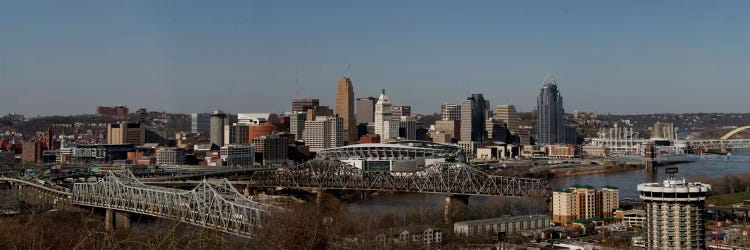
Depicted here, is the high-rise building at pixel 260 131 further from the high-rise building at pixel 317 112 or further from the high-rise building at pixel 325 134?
the high-rise building at pixel 317 112

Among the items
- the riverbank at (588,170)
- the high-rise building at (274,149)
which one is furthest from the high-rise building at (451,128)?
the high-rise building at (274,149)

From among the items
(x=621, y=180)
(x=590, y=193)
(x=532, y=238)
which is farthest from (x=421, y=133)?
(x=532, y=238)

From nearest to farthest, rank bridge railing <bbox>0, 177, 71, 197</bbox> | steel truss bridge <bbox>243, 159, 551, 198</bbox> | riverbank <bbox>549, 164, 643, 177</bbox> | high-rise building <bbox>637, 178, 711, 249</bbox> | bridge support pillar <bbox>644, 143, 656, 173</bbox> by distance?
high-rise building <bbox>637, 178, 711, 249</bbox>, steel truss bridge <bbox>243, 159, 551, 198</bbox>, bridge railing <bbox>0, 177, 71, 197</bbox>, riverbank <bbox>549, 164, 643, 177</bbox>, bridge support pillar <bbox>644, 143, 656, 173</bbox>

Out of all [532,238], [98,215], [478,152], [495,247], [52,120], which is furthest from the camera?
[52,120]

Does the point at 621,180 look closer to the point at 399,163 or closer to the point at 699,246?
the point at 399,163

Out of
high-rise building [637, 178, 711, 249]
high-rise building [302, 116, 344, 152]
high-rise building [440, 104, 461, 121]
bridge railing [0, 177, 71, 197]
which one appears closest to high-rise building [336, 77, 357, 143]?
high-rise building [302, 116, 344, 152]

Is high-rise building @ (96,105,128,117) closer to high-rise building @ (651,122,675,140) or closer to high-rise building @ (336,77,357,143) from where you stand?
high-rise building @ (336,77,357,143)
